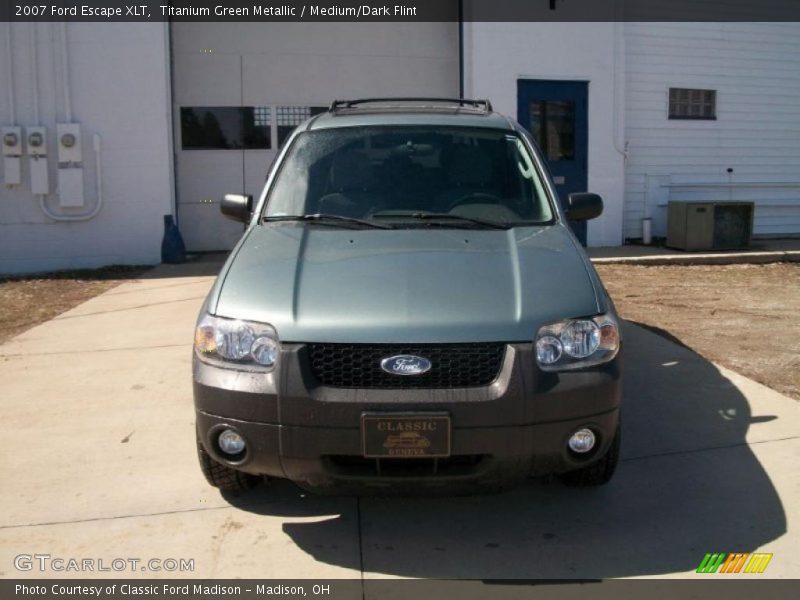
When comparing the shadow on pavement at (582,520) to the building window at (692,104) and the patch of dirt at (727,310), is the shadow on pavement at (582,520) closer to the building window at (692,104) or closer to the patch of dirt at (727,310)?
the patch of dirt at (727,310)

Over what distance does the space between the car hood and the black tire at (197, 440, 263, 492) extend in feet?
2.47

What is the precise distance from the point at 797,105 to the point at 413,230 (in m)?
12.7

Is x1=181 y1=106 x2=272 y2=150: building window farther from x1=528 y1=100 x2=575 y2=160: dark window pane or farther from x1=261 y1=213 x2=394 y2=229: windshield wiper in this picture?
x1=261 y1=213 x2=394 y2=229: windshield wiper

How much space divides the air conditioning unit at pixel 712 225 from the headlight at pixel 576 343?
9.57 meters

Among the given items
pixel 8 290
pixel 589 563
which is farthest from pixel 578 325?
pixel 8 290

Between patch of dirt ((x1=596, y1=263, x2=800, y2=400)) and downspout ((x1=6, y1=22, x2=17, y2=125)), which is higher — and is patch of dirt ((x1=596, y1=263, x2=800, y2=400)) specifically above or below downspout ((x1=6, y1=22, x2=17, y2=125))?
below

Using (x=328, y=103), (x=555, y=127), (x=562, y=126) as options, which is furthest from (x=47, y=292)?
(x=562, y=126)

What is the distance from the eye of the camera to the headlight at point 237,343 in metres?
3.40

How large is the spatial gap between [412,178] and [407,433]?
1.92 metres

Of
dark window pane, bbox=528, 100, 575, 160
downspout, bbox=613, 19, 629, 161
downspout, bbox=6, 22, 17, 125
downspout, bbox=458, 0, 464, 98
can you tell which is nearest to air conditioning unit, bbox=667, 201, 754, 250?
downspout, bbox=613, 19, 629, 161

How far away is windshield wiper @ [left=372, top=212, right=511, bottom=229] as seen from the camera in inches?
A: 171

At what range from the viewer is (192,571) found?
3.41m

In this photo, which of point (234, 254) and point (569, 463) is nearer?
point (569, 463)
